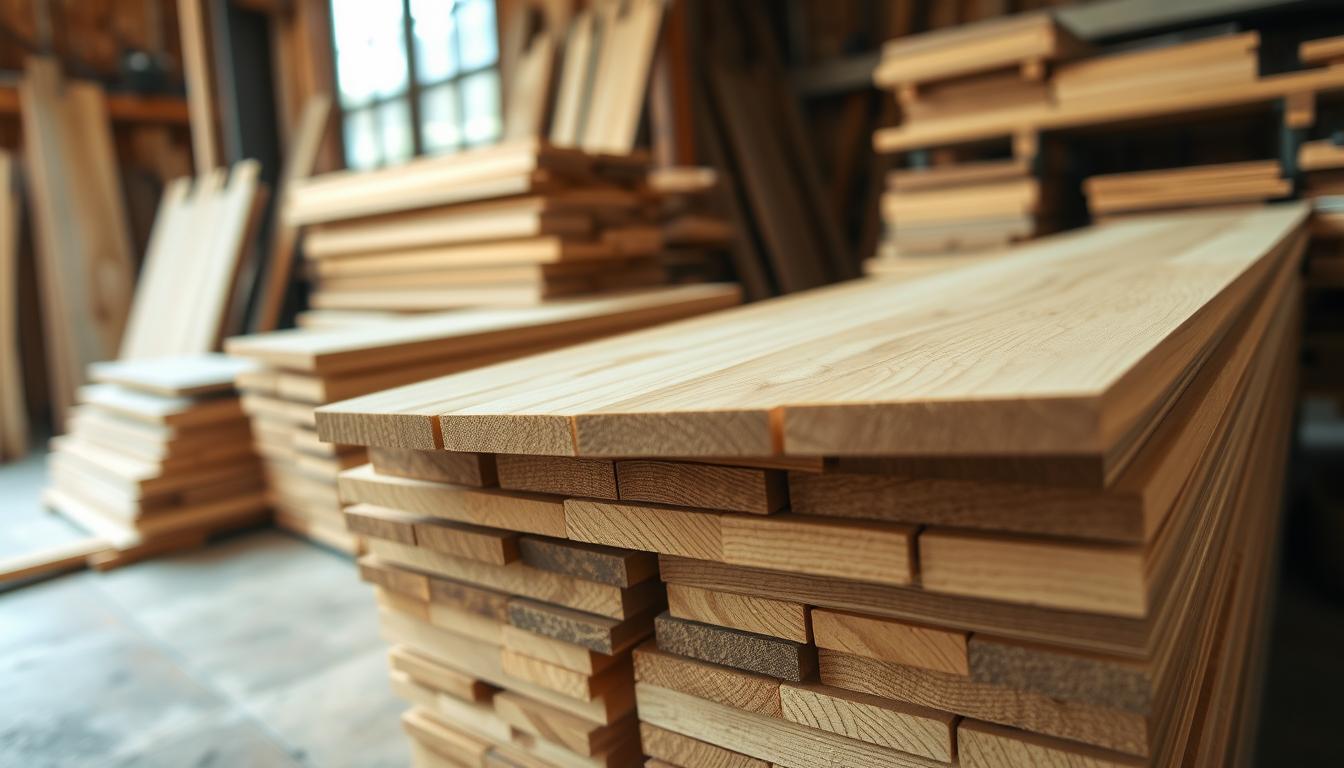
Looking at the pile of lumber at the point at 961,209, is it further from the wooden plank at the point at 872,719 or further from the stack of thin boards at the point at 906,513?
the wooden plank at the point at 872,719

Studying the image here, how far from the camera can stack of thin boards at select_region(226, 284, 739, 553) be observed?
301 cm

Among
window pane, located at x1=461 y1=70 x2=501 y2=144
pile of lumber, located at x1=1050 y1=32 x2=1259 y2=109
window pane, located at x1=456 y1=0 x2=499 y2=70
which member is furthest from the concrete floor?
window pane, located at x1=456 y1=0 x2=499 y2=70

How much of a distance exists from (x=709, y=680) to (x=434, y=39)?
6335 millimetres

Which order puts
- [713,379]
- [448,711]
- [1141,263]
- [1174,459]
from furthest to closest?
[1141,263] < [448,711] < [713,379] < [1174,459]

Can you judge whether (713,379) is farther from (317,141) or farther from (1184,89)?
(317,141)

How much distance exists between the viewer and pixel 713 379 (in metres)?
1.28

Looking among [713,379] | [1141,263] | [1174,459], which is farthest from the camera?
[1141,263]

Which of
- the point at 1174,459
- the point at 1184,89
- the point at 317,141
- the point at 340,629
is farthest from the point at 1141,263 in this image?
the point at 317,141

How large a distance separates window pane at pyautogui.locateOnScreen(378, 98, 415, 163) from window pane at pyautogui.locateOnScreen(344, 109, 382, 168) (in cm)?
11

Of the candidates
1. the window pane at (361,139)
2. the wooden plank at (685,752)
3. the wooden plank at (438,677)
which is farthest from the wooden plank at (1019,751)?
the window pane at (361,139)

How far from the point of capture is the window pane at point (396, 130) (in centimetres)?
690

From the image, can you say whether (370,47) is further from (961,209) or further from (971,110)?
(961,209)

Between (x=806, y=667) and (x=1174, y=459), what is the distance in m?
0.53

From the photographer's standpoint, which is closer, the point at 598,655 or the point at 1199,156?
the point at 598,655
